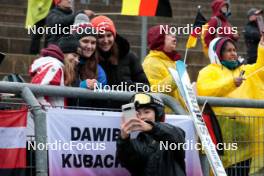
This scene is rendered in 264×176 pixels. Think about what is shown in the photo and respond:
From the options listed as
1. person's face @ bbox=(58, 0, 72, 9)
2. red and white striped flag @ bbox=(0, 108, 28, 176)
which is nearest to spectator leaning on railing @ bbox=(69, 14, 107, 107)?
red and white striped flag @ bbox=(0, 108, 28, 176)

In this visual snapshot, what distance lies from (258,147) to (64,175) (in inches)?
83.4

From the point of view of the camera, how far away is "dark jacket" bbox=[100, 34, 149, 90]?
8891 mm

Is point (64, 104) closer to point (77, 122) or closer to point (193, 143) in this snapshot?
point (77, 122)

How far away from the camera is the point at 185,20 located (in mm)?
18797

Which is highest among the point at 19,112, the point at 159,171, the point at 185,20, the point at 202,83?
the point at 185,20

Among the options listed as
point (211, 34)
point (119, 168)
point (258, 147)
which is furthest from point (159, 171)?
point (211, 34)

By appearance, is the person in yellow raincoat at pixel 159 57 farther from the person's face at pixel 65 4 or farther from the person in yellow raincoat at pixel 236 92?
the person's face at pixel 65 4

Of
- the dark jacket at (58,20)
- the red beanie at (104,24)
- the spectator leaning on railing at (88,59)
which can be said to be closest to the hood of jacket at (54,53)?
the spectator leaning on railing at (88,59)

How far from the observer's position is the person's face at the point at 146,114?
293 inches

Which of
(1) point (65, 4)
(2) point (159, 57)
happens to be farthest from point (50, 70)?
(1) point (65, 4)

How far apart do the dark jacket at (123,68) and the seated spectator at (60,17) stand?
1.12 metres

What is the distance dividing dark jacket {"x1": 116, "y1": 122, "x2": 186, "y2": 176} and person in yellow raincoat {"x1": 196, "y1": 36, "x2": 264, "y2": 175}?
1.18m

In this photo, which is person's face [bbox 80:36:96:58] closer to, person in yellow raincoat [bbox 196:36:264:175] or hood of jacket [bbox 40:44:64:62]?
hood of jacket [bbox 40:44:64:62]

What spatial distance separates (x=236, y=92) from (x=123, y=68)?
1.15 meters
